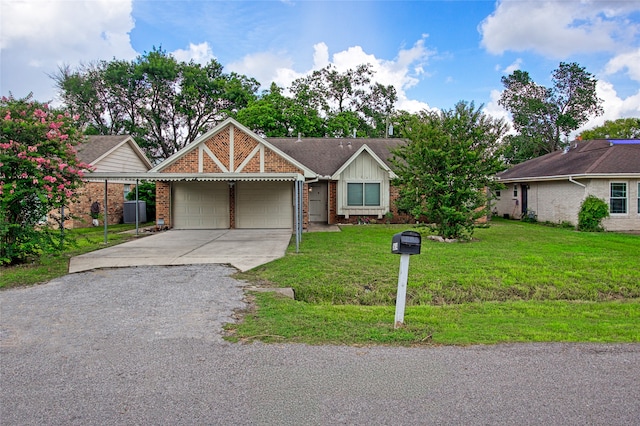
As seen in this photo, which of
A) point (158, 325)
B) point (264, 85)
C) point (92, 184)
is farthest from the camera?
point (264, 85)

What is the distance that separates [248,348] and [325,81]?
34058 mm

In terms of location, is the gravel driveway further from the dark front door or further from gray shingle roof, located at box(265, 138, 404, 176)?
the dark front door

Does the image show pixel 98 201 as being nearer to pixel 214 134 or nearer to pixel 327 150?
pixel 214 134

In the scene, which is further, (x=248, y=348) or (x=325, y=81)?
(x=325, y=81)

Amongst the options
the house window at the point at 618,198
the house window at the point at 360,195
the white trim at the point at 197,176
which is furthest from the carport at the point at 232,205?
the house window at the point at 618,198

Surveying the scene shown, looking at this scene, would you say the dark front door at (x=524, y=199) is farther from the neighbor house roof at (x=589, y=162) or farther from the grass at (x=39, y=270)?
the grass at (x=39, y=270)

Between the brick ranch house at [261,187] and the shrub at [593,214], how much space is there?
7.03m

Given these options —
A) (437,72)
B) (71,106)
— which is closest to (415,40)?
(437,72)

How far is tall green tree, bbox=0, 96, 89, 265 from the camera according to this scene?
832 centimetres

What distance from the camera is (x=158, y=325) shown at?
509cm

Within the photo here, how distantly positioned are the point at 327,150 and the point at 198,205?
24.0 ft

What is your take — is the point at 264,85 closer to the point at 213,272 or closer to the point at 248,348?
the point at 213,272

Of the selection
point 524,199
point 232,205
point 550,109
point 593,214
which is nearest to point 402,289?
point 232,205

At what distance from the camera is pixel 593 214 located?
16.3 meters
